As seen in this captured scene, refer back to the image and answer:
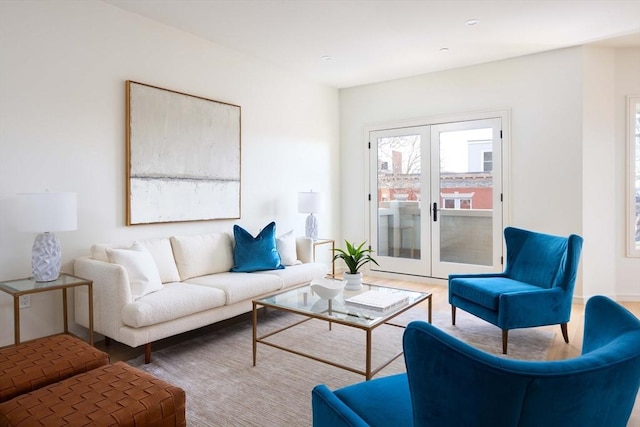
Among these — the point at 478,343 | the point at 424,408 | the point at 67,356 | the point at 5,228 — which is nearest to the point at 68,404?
the point at 67,356

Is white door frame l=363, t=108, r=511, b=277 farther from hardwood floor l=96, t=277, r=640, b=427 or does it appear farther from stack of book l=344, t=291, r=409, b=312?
stack of book l=344, t=291, r=409, b=312

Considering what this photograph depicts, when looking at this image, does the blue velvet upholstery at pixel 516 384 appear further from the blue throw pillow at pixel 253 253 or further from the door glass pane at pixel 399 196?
the door glass pane at pixel 399 196

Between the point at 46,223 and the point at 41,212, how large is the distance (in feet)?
0.25

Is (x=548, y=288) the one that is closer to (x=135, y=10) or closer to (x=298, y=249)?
(x=298, y=249)

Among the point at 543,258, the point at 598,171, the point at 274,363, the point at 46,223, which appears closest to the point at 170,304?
the point at 274,363

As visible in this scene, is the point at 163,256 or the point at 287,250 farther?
the point at 287,250

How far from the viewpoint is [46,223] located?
8.80ft

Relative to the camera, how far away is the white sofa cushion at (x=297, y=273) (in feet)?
12.8

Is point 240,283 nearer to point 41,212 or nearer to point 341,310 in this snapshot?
point 341,310

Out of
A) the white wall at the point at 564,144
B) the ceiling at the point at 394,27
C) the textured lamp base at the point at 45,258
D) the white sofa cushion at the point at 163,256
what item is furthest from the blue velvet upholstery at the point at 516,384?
the white wall at the point at 564,144

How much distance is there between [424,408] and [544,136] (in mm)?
4429

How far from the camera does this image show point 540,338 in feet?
11.1

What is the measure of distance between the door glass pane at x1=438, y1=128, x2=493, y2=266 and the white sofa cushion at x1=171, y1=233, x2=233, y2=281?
2819mm

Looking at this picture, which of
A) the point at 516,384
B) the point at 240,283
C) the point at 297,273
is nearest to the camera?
the point at 516,384
